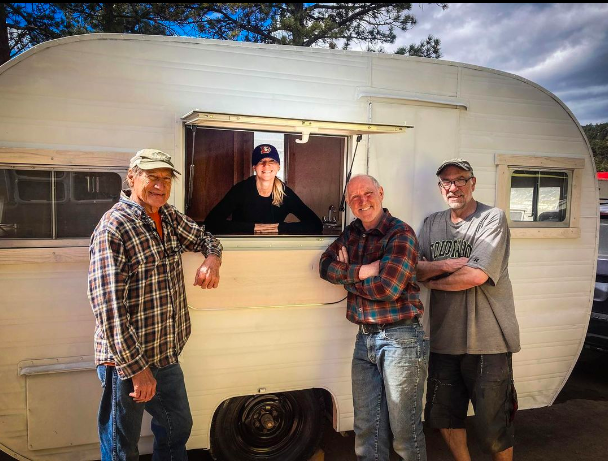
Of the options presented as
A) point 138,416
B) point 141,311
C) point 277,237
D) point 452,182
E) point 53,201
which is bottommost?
point 138,416

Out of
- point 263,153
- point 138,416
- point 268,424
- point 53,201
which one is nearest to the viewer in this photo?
point 138,416

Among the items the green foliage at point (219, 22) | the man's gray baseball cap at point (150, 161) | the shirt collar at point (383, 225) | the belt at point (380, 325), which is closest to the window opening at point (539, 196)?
the shirt collar at point (383, 225)

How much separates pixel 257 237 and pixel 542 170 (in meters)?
2.34

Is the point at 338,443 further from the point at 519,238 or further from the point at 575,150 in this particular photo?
the point at 575,150

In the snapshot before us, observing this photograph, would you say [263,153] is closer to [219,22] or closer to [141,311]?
[141,311]

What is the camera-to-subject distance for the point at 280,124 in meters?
2.90

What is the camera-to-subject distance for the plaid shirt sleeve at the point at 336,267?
9.28 ft

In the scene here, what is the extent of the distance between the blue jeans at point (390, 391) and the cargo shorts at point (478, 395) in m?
0.43

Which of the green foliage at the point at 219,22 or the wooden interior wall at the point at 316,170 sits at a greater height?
the green foliage at the point at 219,22

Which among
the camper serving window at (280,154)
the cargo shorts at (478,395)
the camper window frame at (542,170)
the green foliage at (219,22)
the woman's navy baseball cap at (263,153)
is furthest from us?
the green foliage at (219,22)

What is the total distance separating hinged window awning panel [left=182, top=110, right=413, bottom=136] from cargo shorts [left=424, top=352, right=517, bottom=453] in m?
1.60

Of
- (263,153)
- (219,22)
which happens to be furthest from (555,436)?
(219,22)

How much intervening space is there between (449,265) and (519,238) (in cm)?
99

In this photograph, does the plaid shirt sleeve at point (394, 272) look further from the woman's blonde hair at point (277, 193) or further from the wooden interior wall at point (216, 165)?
the wooden interior wall at point (216, 165)
